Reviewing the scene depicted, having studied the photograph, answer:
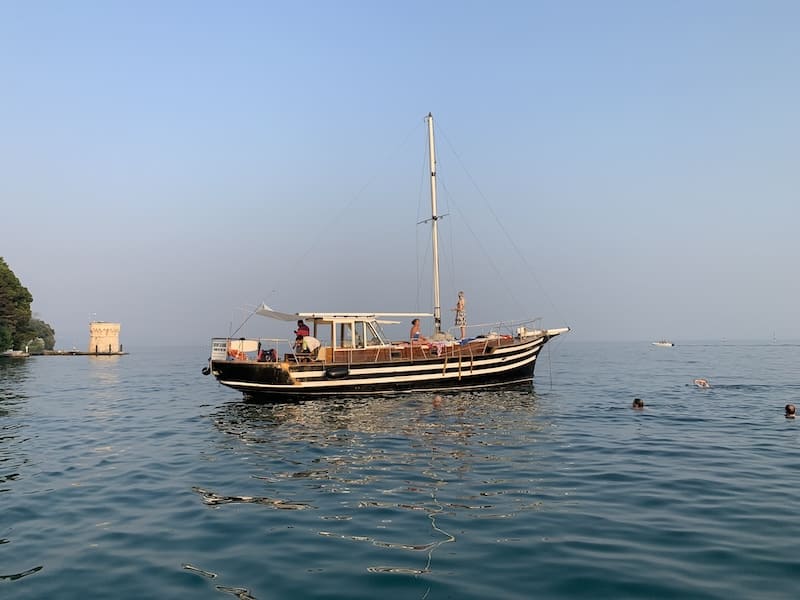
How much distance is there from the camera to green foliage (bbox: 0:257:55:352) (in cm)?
8281

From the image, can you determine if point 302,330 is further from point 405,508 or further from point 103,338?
point 103,338

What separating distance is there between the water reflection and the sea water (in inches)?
2.4

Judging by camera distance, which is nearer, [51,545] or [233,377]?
Answer: [51,545]

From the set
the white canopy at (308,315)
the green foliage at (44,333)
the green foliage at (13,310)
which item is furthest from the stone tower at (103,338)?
the white canopy at (308,315)

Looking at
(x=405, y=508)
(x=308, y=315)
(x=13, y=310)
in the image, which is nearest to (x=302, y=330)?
(x=308, y=315)

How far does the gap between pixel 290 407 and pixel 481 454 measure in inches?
488

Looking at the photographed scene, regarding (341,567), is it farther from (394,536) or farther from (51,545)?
(51,545)

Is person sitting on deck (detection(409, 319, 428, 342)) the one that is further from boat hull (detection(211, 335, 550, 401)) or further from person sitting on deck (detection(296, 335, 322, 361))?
person sitting on deck (detection(296, 335, 322, 361))

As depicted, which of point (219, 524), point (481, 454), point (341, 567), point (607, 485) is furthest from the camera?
point (481, 454)

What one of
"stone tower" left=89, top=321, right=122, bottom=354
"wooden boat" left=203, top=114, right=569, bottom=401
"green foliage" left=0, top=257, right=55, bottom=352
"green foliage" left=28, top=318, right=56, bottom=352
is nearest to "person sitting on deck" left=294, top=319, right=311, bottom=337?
"wooden boat" left=203, top=114, right=569, bottom=401

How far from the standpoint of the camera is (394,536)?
8.41m

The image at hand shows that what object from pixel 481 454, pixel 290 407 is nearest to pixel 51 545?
pixel 481 454

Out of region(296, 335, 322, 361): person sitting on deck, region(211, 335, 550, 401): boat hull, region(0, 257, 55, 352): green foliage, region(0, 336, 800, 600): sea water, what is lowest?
region(0, 336, 800, 600): sea water

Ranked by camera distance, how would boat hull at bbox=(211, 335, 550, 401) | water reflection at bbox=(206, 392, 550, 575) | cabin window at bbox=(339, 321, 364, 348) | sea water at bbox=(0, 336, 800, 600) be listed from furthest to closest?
cabin window at bbox=(339, 321, 364, 348)
boat hull at bbox=(211, 335, 550, 401)
water reflection at bbox=(206, 392, 550, 575)
sea water at bbox=(0, 336, 800, 600)
